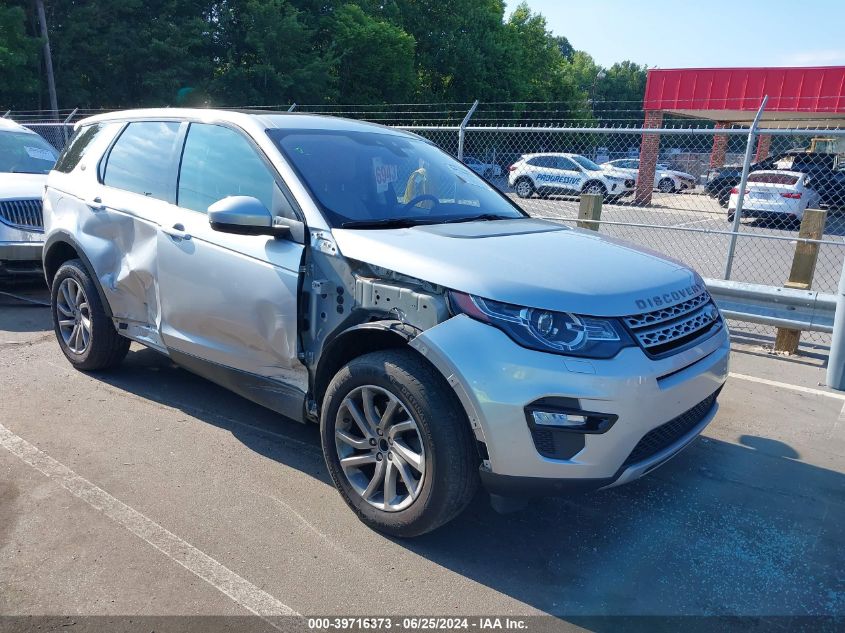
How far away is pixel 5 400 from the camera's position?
182 inches

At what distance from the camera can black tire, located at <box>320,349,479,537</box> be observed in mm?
2809

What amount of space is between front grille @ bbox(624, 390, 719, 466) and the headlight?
1.40ft

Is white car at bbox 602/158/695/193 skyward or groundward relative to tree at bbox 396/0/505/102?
groundward

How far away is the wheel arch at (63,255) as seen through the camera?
185 inches

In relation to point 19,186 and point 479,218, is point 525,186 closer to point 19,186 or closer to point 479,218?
point 19,186

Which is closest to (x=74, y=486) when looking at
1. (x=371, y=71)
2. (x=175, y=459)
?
(x=175, y=459)

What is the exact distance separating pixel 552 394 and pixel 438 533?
1012 millimetres

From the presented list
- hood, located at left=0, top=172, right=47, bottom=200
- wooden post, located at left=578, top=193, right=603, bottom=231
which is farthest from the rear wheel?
hood, located at left=0, top=172, right=47, bottom=200

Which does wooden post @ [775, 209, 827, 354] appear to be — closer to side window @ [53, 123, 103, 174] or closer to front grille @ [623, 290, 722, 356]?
front grille @ [623, 290, 722, 356]

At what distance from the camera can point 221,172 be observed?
3934 mm

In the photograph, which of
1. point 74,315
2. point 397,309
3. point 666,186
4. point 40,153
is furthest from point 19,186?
point 666,186

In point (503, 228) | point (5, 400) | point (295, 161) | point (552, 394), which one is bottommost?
point (5, 400)

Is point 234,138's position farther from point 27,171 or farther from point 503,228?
point 27,171

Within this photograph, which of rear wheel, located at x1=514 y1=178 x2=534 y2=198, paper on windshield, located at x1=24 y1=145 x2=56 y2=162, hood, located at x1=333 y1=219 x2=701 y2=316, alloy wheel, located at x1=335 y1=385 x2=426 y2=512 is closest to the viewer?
hood, located at x1=333 y1=219 x2=701 y2=316
